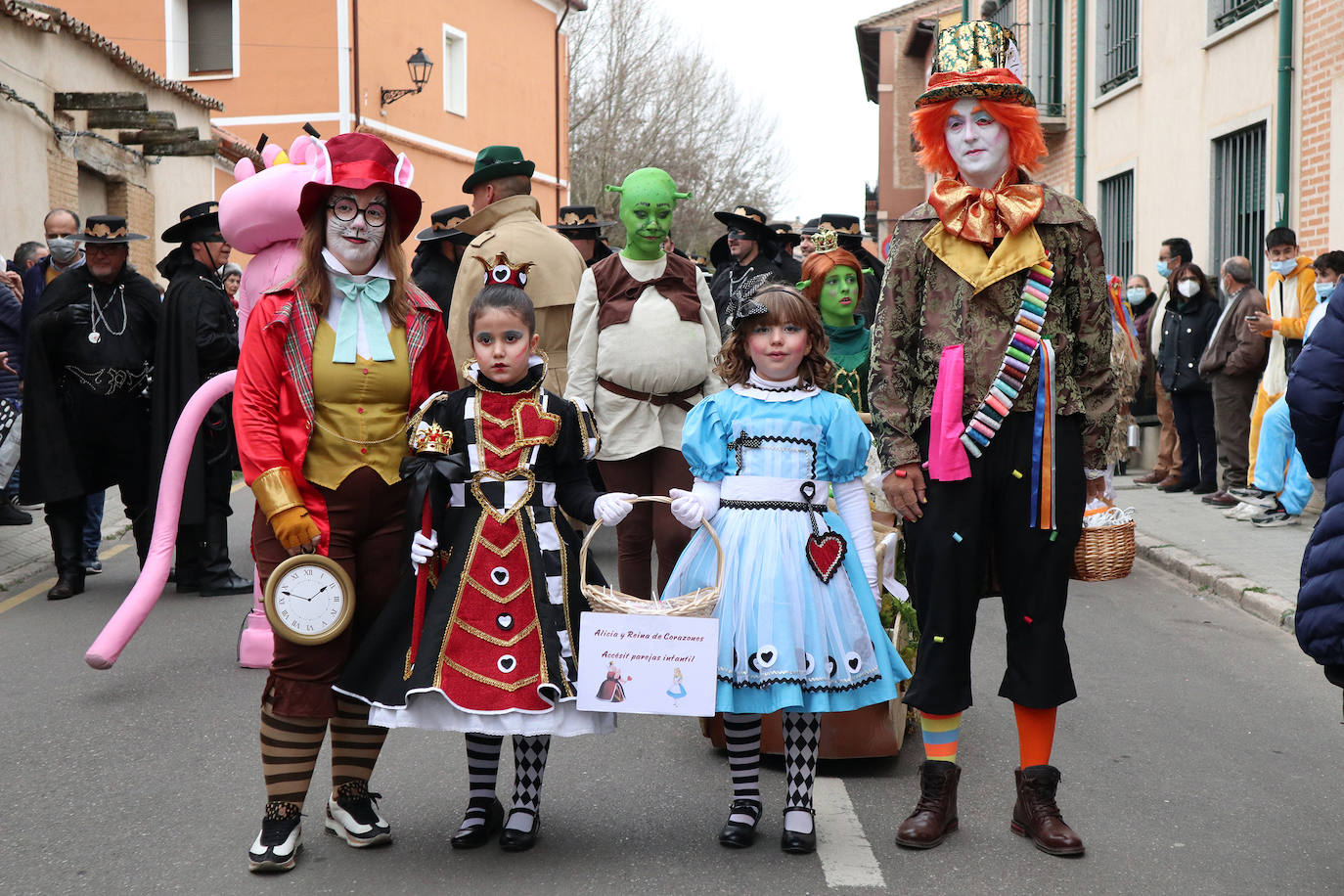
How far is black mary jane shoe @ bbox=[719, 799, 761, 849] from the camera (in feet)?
13.9

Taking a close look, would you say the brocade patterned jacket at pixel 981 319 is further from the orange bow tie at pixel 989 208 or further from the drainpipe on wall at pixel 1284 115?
the drainpipe on wall at pixel 1284 115

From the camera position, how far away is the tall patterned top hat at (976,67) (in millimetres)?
4195

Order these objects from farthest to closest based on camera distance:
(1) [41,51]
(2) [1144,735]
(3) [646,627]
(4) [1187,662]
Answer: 1. (1) [41,51]
2. (4) [1187,662]
3. (2) [1144,735]
4. (3) [646,627]

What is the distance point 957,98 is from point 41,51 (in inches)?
578

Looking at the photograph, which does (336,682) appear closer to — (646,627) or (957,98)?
(646,627)

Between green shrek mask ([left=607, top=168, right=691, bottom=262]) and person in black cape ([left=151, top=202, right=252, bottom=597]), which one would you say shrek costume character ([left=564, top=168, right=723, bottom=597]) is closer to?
green shrek mask ([left=607, top=168, right=691, bottom=262])

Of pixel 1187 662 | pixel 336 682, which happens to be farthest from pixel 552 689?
pixel 1187 662

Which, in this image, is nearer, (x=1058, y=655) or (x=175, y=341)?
(x=1058, y=655)

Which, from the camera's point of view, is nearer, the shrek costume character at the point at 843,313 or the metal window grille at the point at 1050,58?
the shrek costume character at the point at 843,313

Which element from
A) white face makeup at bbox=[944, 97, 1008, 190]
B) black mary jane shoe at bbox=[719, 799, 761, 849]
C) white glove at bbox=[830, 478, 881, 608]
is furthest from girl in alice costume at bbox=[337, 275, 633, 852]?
white face makeup at bbox=[944, 97, 1008, 190]

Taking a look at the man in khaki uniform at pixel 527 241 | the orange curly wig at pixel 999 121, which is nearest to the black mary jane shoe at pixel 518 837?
the orange curly wig at pixel 999 121

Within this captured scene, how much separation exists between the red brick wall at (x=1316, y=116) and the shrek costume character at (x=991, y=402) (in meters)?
8.53

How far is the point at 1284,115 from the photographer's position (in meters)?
12.7

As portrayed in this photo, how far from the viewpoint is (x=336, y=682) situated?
409 centimetres
